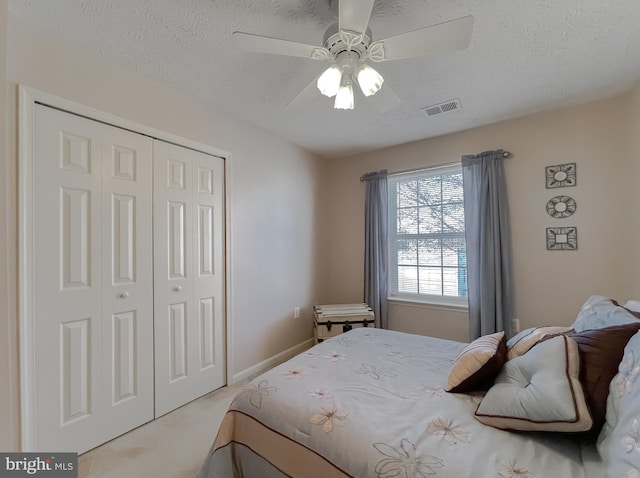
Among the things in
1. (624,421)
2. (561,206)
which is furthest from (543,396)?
(561,206)

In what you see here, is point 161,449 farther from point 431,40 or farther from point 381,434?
point 431,40

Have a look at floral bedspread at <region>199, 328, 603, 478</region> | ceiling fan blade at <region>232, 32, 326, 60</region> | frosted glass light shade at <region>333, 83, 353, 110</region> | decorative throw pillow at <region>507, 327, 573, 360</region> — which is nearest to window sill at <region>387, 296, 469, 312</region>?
floral bedspread at <region>199, 328, 603, 478</region>

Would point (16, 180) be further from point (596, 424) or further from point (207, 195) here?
point (596, 424)

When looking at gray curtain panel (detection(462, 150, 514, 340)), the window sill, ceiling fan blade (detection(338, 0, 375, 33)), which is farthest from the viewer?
the window sill

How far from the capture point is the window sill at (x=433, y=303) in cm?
299

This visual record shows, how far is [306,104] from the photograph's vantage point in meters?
2.43

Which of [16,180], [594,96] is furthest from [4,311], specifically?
[594,96]

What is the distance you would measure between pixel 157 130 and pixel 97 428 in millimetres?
2002

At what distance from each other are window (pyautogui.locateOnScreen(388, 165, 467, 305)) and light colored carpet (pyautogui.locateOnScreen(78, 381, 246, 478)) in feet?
7.56

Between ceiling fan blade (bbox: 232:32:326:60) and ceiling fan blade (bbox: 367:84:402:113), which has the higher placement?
ceiling fan blade (bbox: 232:32:326:60)

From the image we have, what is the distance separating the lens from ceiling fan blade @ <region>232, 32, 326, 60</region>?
1.29 metres

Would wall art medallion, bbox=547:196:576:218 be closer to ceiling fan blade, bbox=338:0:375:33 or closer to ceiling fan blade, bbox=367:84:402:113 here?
ceiling fan blade, bbox=367:84:402:113

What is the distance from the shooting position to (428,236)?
3.26 meters

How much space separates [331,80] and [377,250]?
2235 millimetres
